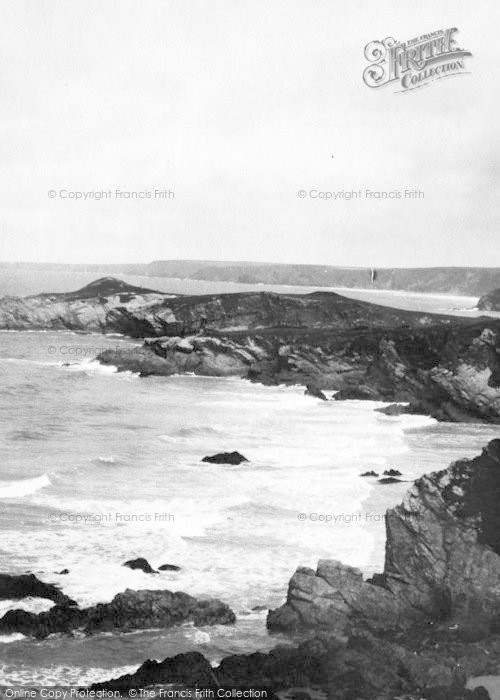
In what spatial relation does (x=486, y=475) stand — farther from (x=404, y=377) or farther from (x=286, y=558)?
(x=404, y=377)

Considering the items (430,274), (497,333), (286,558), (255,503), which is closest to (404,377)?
(497,333)

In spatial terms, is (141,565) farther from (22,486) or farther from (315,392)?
(315,392)

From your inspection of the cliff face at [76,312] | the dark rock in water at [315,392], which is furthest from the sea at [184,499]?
the cliff face at [76,312]

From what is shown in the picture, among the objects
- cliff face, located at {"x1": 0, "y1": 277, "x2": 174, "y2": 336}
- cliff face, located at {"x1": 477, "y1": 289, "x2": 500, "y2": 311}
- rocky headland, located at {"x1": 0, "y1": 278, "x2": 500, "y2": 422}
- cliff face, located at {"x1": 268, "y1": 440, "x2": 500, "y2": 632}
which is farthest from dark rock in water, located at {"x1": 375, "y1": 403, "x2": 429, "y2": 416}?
cliff face, located at {"x1": 477, "y1": 289, "x2": 500, "y2": 311}

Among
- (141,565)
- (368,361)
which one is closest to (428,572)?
(141,565)

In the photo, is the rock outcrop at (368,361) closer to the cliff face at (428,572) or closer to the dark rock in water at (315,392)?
the dark rock in water at (315,392)

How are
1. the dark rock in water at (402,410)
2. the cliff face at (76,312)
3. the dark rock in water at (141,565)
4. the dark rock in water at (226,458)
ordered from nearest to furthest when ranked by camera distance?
the dark rock in water at (141,565) → the dark rock in water at (226,458) → the dark rock in water at (402,410) → the cliff face at (76,312)
